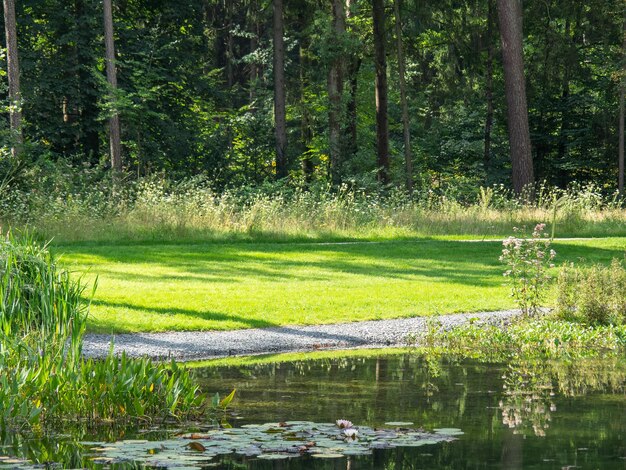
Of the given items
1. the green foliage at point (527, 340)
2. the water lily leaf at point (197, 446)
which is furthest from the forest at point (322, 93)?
the water lily leaf at point (197, 446)

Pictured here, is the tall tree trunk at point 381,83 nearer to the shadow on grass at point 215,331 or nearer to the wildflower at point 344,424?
the shadow on grass at point 215,331

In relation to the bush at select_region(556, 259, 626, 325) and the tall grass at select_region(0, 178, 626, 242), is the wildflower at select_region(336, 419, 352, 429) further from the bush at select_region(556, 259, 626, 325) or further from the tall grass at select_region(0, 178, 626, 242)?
the tall grass at select_region(0, 178, 626, 242)

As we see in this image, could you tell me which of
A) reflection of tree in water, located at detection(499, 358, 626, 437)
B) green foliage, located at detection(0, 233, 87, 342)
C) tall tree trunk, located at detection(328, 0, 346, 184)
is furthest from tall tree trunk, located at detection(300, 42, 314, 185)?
green foliage, located at detection(0, 233, 87, 342)

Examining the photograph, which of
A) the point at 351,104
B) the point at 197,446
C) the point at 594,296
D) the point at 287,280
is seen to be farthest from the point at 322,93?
the point at 197,446

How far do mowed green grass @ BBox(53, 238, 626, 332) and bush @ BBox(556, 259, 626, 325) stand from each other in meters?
1.12

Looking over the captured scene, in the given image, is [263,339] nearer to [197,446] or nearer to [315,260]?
[197,446]

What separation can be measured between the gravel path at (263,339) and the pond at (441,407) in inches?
23.3

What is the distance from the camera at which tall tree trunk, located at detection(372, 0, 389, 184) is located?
33.4 m

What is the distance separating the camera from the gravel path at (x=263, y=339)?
1014 centimetres

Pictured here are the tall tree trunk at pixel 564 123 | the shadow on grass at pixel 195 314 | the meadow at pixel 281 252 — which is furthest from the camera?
the tall tree trunk at pixel 564 123

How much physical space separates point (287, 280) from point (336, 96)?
21651mm

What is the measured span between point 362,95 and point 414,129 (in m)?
3.27

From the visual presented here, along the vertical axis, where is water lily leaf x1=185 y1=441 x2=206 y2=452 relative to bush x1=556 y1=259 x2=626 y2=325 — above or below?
below

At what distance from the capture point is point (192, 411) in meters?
7.30
